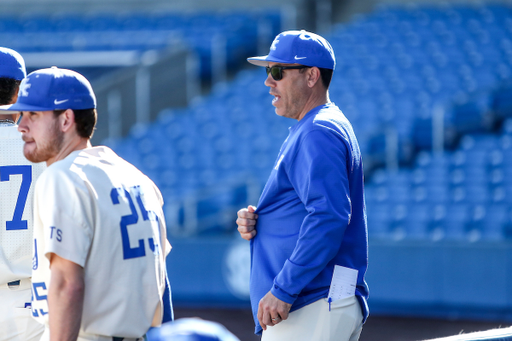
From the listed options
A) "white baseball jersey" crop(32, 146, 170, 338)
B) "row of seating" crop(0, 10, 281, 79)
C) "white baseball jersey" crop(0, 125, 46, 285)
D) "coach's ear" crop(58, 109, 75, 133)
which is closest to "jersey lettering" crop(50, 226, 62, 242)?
"white baseball jersey" crop(32, 146, 170, 338)

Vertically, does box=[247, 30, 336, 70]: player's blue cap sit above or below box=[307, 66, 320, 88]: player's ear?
above

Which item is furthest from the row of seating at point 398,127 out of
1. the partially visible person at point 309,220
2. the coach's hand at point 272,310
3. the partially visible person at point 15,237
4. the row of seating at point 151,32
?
the partially visible person at point 15,237

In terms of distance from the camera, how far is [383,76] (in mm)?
11695

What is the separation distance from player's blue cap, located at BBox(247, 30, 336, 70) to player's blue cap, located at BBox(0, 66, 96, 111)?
83 centimetres

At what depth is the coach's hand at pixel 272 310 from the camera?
2.25 metres

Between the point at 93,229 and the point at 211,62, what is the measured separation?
1198 cm

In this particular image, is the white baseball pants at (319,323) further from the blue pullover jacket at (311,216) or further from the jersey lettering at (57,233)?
the jersey lettering at (57,233)

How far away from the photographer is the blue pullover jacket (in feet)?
7.30

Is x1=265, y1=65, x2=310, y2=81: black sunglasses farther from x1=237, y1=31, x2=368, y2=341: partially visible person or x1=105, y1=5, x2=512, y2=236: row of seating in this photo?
x1=105, y1=5, x2=512, y2=236: row of seating

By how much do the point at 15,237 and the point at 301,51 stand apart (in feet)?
4.14

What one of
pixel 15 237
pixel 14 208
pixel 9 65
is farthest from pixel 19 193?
pixel 9 65

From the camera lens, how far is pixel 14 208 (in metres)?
2.39

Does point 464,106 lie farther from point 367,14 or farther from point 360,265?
point 360,265

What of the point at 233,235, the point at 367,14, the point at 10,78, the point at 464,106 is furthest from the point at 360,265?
the point at 367,14
